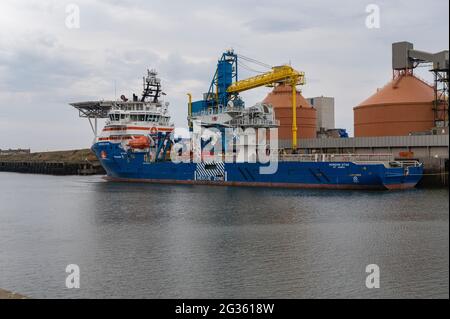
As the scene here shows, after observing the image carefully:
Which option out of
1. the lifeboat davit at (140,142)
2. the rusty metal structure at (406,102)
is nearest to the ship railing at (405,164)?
the rusty metal structure at (406,102)

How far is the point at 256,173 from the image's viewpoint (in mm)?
44844

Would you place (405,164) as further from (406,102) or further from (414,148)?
(406,102)

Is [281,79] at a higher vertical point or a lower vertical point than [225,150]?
higher

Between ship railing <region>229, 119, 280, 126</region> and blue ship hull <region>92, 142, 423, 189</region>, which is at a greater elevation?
ship railing <region>229, 119, 280, 126</region>

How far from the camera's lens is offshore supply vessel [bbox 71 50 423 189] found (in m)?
39.8

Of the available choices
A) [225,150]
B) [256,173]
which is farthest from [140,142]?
[256,173]

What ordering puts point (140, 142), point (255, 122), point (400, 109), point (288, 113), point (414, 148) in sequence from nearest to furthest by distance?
point (414, 148) < point (255, 122) < point (400, 109) < point (140, 142) < point (288, 113)

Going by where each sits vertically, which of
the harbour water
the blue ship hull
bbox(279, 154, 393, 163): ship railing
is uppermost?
bbox(279, 154, 393, 163): ship railing

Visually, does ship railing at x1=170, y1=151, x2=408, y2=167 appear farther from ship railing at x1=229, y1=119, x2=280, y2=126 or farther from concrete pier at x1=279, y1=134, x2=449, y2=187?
ship railing at x1=229, y1=119, x2=280, y2=126

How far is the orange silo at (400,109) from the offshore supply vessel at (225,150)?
29.8 feet

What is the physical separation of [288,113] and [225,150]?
55.1 feet

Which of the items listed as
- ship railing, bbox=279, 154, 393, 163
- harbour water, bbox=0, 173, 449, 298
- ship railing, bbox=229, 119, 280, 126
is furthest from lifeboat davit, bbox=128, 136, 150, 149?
harbour water, bbox=0, 173, 449, 298

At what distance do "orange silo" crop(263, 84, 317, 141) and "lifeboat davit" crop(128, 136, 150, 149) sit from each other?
18.5 metres

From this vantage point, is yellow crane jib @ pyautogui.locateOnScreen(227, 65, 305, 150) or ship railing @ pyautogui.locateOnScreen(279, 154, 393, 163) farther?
yellow crane jib @ pyautogui.locateOnScreen(227, 65, 305, 150)
